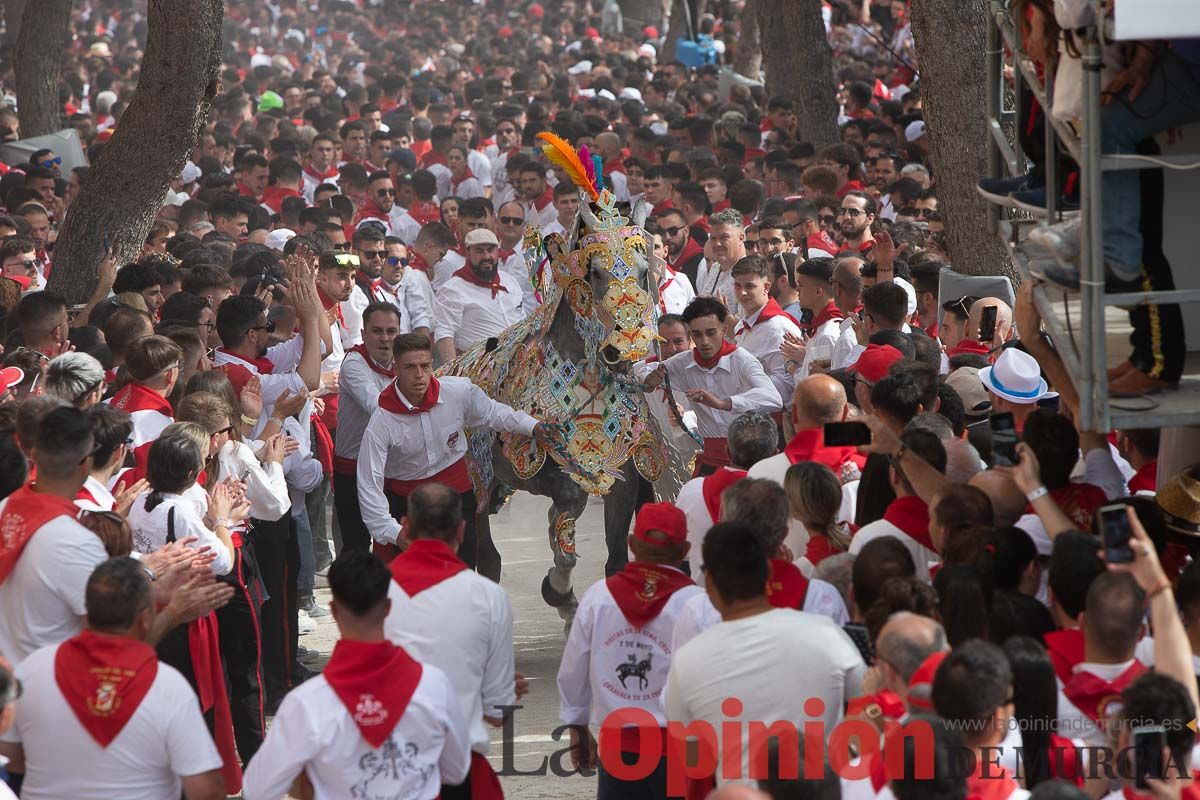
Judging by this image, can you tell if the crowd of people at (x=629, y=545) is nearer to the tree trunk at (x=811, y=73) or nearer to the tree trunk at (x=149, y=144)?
the tree trunk at (x=149, y=144)

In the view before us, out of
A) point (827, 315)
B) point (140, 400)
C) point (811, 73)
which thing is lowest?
point (811, 73)

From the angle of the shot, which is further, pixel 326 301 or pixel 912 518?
pixel 326 301

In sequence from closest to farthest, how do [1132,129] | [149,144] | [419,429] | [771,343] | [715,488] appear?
[1132,129], [715,488], [419,429], [771,343], [149,144]

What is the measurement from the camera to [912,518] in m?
6.07

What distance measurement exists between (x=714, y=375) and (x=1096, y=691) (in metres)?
4.86

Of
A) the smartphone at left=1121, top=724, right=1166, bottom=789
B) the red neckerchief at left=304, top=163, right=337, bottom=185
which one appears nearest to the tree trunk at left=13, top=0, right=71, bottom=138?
the red neckerchief at left=304, top=163, right=337, bottom=185

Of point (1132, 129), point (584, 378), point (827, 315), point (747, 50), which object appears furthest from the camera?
point (747, 50)

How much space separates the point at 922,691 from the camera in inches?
171

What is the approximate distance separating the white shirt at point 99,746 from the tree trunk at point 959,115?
670 cm

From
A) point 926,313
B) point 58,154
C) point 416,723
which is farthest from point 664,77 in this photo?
point 416,723

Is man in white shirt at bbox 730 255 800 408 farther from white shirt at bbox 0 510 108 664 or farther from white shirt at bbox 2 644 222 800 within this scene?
white shirt at bbox 2 644 222 800

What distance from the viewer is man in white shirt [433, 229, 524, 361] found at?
1210 centimetres

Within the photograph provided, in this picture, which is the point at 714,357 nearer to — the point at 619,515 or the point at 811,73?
the point at 619,515

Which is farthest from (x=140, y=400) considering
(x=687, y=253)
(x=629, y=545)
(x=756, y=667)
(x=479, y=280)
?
(x=687, y=253)
